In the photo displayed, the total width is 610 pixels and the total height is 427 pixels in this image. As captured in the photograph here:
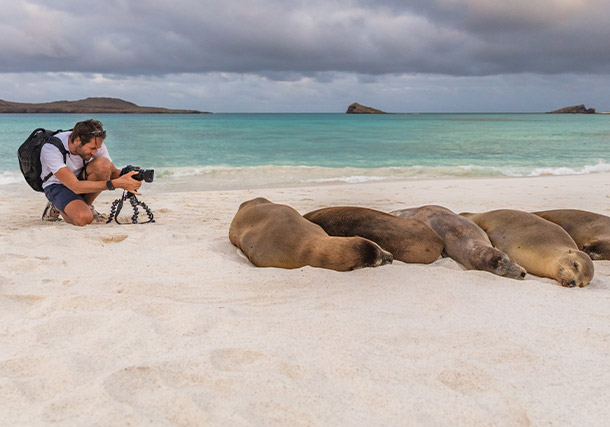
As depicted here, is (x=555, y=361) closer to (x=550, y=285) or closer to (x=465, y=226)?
(x=550, y=285)

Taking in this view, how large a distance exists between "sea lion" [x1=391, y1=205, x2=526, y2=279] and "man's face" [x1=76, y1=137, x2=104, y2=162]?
3.50m

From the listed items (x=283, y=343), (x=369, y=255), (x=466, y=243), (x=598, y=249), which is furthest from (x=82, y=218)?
(x=598, y=249)

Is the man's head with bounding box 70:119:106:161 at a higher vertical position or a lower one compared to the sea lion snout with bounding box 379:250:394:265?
higher

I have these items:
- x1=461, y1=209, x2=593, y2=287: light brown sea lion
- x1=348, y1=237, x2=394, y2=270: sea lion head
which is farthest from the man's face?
x1=461, y1=209, x2=593, y2=287: light brown sea lion

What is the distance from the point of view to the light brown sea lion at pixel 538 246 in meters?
3.92

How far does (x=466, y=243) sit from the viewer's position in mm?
4547

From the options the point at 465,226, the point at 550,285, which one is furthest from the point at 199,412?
the point at 465,226

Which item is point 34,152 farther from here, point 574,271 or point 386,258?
point 574,271

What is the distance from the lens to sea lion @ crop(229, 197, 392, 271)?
4.07m

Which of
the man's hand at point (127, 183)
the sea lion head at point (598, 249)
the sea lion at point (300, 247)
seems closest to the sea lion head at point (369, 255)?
the sea lion at point (300, 247)

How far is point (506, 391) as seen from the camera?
2.23 meters

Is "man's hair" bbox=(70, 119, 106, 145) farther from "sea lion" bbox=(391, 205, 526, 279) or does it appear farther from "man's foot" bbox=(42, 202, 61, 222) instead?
"sea lion" bbox=(391, 205, 526, 279)

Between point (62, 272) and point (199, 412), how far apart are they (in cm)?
247

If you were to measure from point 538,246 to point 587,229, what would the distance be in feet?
3.67
